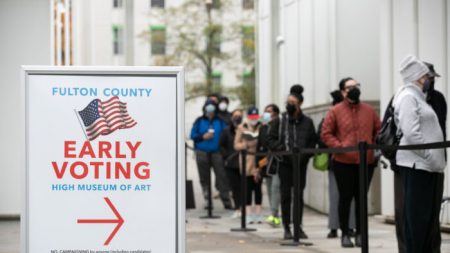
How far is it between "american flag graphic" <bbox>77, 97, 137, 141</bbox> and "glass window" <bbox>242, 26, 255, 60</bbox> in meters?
51.3

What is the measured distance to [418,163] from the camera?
897 centimetres

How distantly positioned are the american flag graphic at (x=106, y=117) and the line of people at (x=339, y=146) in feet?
12.0

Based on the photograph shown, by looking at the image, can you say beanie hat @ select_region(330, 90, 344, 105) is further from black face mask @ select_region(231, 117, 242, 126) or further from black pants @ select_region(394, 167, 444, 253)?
black face mask @ select_region(231, 117, 242, 126)

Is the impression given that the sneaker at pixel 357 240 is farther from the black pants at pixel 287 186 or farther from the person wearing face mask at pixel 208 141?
the person wearing face mask at pixel 208 141

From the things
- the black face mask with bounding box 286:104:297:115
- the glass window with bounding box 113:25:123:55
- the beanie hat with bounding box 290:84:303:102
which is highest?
the glass window with bounding box 113:25:123:55

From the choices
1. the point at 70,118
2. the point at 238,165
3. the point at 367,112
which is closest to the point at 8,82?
the point at 238,165

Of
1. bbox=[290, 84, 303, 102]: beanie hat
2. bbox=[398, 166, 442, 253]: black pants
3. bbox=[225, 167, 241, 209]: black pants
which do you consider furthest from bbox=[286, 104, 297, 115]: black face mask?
bbox=[398, 166, 442, 253]: black pants

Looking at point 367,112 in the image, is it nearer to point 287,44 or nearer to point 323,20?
point 323,20

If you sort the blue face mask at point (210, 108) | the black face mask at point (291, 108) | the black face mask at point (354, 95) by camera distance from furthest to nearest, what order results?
the blue face mask at point (210, 108), the black face mask at point (291, 108), the black face mask at point (354, 95)

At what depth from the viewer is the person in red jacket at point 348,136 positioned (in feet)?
40.4

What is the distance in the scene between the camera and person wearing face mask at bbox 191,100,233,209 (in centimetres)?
1933

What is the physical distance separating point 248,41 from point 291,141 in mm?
43920

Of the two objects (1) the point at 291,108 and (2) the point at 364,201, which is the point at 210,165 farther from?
(2) the point at 364,201

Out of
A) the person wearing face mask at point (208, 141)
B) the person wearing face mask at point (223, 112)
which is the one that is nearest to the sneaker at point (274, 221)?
the person wearing face mask at point (208, 141)
